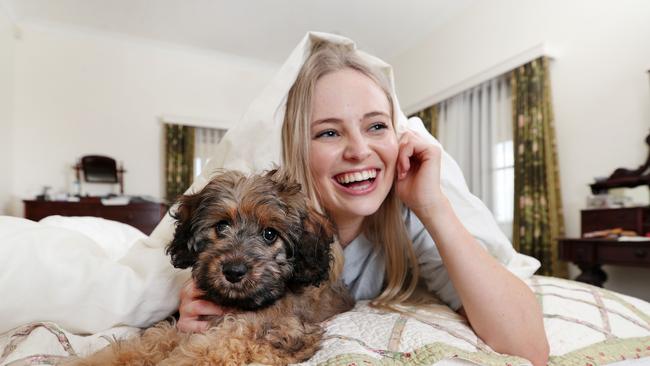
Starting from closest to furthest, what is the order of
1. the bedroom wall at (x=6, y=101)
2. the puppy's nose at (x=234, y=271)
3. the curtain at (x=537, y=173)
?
the puppy's nose at (x=234, y=271), the curtain at (x=537, y=173), the bedroom wall at (x=6, y=101)

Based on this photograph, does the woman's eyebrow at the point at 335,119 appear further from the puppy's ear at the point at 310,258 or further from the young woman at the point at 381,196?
the puppy's ear at the point at 310,258

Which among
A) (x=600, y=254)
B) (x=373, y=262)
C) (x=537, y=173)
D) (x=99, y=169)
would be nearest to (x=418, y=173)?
(x=373, y=262)

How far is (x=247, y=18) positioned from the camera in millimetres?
7922

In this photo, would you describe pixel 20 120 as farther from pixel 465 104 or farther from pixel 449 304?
pixel 449 304

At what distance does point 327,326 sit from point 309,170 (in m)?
0.75

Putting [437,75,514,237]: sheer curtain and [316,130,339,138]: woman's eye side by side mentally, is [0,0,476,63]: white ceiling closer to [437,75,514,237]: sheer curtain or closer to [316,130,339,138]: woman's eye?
[437,75,514,237]: sheer curtain

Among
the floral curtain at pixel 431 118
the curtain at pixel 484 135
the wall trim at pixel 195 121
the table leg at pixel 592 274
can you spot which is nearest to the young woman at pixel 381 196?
the table leg at pixel 592 274

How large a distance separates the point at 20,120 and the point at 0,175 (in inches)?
56.7

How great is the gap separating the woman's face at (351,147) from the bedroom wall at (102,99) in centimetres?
810

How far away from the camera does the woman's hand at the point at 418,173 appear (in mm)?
1741

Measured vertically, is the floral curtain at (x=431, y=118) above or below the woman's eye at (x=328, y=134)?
above

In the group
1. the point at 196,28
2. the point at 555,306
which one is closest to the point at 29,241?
the point at 555,306

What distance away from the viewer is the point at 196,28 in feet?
27.6

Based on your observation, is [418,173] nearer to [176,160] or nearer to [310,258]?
[310,258]
